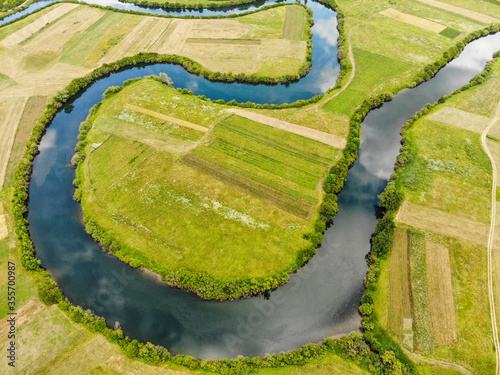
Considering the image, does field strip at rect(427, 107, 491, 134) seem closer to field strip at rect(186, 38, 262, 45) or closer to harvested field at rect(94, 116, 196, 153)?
field strip at rect(186, 38, 262, 45)

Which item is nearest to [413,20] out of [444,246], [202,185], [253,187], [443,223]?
[443,223]

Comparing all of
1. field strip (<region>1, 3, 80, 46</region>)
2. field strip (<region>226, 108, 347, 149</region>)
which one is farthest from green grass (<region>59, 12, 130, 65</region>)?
field strip (<region>226, 108, 347, 149</region>)

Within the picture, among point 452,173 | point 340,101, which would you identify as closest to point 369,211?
point 452,173

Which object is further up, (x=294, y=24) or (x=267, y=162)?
(x=294, y=24)

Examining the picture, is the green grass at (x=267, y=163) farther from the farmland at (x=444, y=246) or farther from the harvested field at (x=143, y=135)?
the farmland at (x=444, y=246)

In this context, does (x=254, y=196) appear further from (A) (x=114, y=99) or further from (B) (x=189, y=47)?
(B) (x=189, y=47)

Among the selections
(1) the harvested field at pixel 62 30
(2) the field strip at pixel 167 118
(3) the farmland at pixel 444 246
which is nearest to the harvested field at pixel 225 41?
(2) the field strip at pixel 167 118

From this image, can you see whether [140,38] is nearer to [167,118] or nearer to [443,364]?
[167,118]
